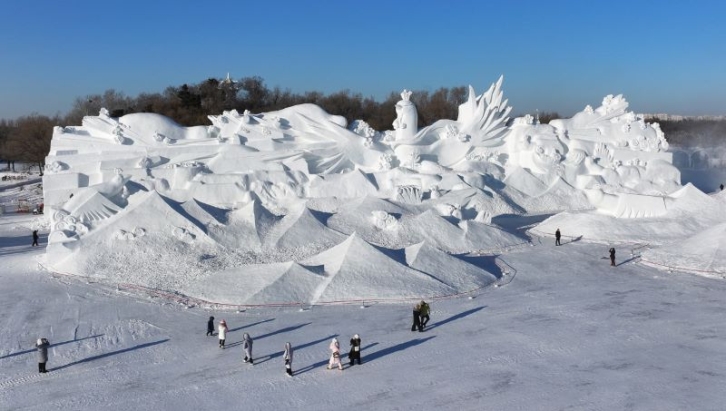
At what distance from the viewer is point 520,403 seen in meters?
9.83

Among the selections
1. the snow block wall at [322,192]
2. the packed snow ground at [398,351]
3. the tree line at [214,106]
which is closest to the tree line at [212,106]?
the tree line at [214,106]

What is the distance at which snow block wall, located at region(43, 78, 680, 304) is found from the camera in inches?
663

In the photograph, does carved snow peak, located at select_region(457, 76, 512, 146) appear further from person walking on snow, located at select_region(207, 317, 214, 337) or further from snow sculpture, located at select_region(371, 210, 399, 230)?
person walking on snow, located at select_region(207, 317, 214, 337)

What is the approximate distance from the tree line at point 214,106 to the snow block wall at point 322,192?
13.7 m

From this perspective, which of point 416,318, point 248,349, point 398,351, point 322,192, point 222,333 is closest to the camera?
point 248,349

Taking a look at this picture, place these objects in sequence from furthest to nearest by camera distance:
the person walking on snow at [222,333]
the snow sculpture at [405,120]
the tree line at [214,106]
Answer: the tree line at [214,106]
the snow sculpture at [405,120]
the person walking on snow at [222,333]

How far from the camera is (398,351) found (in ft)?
40.0

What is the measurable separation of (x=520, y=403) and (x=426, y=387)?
1.54 meters

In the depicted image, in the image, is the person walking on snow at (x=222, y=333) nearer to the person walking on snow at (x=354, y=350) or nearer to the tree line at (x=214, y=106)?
the person walking on snow at (x=354, y=350)

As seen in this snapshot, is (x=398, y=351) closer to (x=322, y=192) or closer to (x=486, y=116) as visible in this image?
(x=322, y=192)

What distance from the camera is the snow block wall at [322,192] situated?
1683cm

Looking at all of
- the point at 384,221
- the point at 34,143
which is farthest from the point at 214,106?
the point at 384,221

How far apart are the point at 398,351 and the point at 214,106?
114 feet

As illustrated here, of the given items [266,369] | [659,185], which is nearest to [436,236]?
[266,369]
